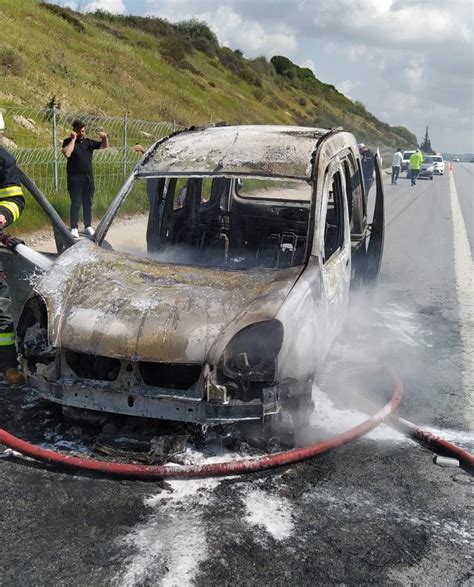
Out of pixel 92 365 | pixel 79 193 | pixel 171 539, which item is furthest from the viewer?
pixel 79 193

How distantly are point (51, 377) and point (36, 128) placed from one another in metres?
14.4

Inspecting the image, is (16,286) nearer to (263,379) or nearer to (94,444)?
(94,444)

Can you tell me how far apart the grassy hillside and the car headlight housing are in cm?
1665

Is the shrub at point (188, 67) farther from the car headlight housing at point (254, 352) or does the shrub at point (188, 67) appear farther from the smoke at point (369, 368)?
the car headlight housing at point (254, 352)

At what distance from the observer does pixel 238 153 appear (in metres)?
4.71

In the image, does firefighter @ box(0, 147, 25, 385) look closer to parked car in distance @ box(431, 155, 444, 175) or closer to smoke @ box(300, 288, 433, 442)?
smoke @ box(300, 288, 433, 442)

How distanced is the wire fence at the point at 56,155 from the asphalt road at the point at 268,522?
22.9 ft

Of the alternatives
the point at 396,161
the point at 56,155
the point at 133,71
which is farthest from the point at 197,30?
the point at 56,155

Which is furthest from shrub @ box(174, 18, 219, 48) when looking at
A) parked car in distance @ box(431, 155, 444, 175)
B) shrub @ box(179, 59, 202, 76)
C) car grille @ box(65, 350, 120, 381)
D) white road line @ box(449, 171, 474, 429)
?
car grille @ box(65, 350, 120, 381)

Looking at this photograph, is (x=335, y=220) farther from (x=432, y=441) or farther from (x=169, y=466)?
(x=169, y=466)

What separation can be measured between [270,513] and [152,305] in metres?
1.30

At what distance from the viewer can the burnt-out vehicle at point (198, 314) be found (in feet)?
11.2

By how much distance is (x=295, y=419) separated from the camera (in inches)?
146

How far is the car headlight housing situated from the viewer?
3428mm
